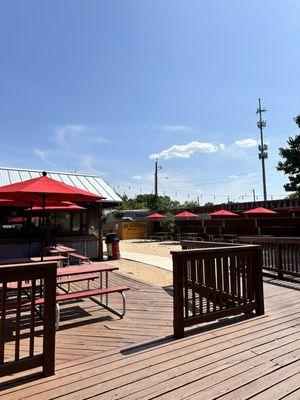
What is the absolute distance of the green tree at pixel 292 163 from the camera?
17.5m

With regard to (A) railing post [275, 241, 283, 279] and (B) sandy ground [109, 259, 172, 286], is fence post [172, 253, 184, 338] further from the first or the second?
(A) railing post [275, 241, 283, 279]

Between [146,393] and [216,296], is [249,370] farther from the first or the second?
[216,296]

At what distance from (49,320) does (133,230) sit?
80.1 feet

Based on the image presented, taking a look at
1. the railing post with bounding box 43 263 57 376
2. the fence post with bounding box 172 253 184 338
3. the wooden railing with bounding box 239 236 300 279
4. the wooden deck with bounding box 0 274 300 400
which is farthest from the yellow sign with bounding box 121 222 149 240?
the railing post with bounding box 43 263 57 376

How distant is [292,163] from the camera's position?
17.7m

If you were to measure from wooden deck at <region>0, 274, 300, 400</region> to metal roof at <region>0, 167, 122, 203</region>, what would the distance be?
330 inches

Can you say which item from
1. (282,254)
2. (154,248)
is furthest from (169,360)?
(154,248)

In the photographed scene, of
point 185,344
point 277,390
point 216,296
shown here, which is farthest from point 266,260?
point 277,390

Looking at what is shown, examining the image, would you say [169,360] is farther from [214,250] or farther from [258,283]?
[258,283]

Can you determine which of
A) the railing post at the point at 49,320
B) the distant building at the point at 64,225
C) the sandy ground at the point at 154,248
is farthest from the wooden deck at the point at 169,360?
the sandy ground at the point at 154,248

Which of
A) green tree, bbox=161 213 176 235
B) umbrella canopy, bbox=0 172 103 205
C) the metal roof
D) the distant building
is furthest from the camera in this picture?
green tree, bbox=161 213 176 235

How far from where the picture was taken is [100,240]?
12062 mm

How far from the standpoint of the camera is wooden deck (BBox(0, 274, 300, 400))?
247 cm

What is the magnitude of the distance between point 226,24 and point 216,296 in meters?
8.32
